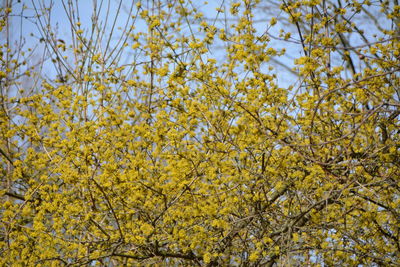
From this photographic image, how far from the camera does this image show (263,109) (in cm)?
350

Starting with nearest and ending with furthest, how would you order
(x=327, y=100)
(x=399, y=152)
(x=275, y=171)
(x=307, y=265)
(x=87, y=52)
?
(x=275, y=171) → (x=399, y=152) → (x=327, y=100) → (x=307, y=265) → (x=87, y=52)

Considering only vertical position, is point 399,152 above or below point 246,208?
above

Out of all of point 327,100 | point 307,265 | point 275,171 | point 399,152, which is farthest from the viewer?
point 307,265

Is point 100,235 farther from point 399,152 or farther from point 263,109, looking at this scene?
point 399,152

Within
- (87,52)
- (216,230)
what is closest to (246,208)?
(216,230)

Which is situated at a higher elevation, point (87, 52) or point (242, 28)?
point (87, 52)

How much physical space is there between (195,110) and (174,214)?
0.85m

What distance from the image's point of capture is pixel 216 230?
389 centimetres

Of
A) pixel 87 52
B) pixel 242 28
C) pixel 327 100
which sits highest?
pixel 87 52

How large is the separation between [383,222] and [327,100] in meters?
1.16

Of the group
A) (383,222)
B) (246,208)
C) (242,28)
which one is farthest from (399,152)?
(242,28)

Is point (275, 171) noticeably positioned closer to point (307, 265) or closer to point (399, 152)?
point (399, 152)

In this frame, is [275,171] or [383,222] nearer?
[275,171]

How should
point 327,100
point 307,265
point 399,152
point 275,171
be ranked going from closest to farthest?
point 275,171, point 399,152, point 327,100, point 307,265
